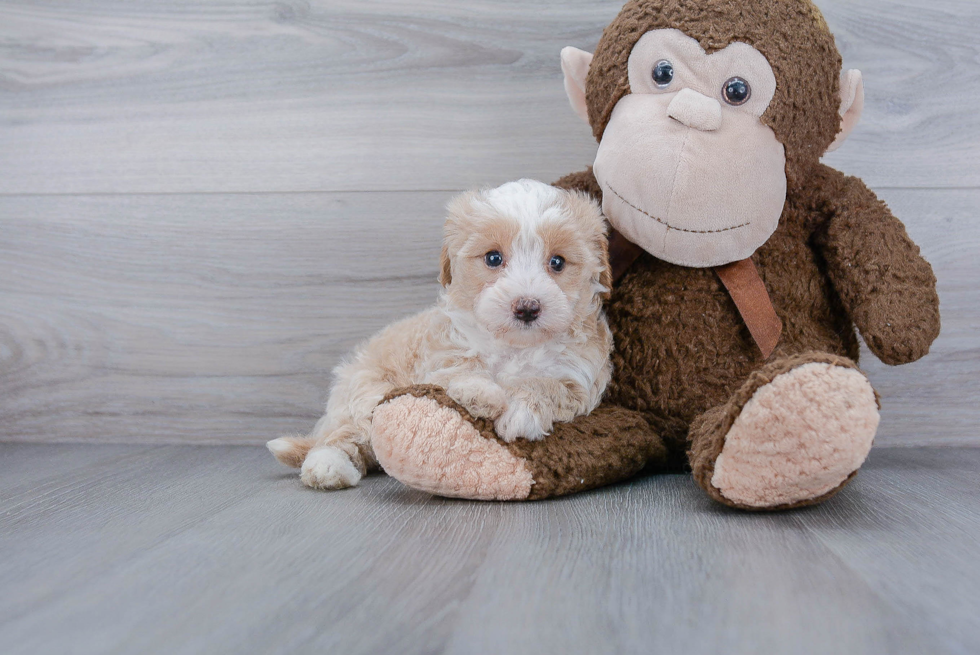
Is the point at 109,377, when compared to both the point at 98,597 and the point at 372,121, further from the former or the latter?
the point at 98,597

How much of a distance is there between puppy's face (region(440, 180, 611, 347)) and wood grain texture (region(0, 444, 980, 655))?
0.74 ft

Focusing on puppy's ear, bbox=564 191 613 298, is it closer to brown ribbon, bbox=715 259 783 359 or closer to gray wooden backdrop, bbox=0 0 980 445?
brown ribbon, bbox=715 259 783 359

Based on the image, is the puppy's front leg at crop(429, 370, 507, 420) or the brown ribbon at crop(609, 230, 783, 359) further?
the brown ribbon at crop(609, 230, 783, 359)

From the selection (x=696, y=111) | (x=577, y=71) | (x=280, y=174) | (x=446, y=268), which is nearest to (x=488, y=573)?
(x=446, y=268)

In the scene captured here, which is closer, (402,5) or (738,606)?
(738,606)

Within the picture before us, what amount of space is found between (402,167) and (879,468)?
95 cm

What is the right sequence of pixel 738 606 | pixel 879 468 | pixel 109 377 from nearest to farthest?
pixel 738 606, pixel 879 468, pixel 109 377

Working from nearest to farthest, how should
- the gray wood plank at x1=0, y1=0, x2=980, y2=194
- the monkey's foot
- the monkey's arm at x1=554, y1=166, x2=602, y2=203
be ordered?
the monkey's foot
the monkey's arm at x1=554, y1=166, x2=602, y2=203
the gray wood plank at x1=0, y1=0, x2=980, y2=194

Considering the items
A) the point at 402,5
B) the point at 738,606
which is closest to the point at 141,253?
the point at 402,5

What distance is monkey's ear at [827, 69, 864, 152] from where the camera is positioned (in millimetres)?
1027

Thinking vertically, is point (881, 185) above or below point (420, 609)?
above

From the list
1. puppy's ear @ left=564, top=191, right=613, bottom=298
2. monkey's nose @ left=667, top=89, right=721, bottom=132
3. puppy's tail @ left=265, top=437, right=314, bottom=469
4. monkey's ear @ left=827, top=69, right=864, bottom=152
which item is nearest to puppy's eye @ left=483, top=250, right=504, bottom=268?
puppy's ear @ left=564, top=191, right=613, bottom=298

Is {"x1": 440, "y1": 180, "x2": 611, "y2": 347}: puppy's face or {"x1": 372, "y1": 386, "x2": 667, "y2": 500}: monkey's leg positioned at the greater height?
{"x1": 440, "y1": 180, "x2": 611, "y2": 347}: puppy's face

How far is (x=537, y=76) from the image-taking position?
4.52 ft
